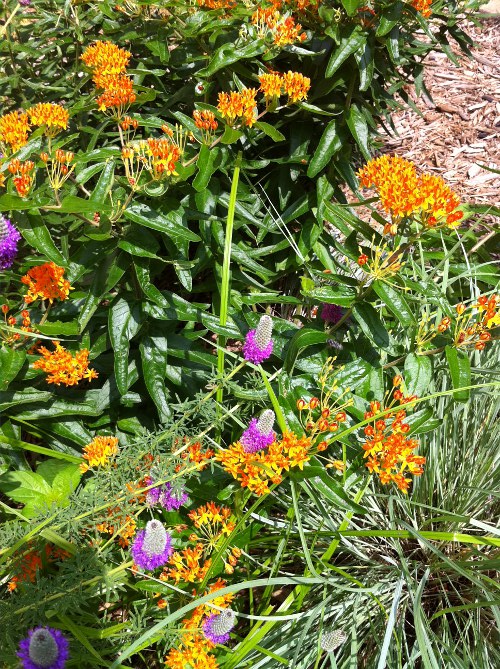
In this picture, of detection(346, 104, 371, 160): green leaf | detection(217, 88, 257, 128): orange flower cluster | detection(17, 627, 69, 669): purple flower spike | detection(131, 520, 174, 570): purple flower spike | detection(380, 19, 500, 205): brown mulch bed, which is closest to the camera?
detection(17, 627, 69, 669): purple flower spike

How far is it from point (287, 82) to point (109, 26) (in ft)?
3.11

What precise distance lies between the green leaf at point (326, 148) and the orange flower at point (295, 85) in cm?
33

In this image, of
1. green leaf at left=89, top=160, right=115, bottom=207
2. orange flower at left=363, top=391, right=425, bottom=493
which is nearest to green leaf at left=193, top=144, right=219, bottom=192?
green leaf at left=89, top=160, right=115, bottom=207

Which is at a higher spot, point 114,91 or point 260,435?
point 114,91

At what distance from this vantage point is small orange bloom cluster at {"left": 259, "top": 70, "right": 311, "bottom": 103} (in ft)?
6.10

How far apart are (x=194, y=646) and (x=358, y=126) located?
5.64 feet

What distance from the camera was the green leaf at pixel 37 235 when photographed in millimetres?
1655

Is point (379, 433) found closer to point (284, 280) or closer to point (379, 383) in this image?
point (379, 383)

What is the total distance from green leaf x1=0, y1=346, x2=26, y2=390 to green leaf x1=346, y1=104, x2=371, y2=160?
1.31 meters

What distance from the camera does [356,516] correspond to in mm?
2088

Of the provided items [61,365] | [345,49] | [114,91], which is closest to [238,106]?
[114,91]

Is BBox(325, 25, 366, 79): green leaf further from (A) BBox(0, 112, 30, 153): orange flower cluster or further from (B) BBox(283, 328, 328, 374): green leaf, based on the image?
(A) BBox(0, 112, 30, 153): orange flower cluster

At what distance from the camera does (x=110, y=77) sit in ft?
6.07

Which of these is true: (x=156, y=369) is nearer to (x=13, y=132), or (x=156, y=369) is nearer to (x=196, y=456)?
(x=196, y=456)
